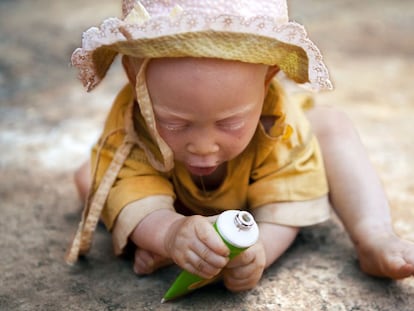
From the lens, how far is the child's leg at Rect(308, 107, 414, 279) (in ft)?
4.80

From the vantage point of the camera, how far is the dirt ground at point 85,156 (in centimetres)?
141

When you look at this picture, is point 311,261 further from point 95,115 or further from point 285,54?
point 95,115

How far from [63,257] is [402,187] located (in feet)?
3.16

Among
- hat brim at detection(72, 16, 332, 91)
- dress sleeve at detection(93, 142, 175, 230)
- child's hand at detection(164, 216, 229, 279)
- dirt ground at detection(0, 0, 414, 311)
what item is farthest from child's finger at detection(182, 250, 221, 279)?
hat brim at detection(72, 16, 332, 91)

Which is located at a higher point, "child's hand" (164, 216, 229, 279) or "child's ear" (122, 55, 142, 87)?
"child's ear" (122, 55, 142, 87)

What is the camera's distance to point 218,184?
1623 millimetres

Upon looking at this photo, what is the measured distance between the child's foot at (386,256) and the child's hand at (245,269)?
0.92 feet

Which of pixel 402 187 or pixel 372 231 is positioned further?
pixel 402 187

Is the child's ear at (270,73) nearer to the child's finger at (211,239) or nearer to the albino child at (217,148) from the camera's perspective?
the albino child at (217,148)

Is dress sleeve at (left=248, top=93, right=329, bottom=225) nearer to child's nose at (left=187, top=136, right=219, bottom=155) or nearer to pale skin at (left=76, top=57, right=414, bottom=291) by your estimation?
pale skin at (left=76, top=57, right=414, bottom=291)

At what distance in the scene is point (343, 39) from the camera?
3576mm

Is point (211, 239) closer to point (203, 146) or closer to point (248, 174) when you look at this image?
point (203, 146)

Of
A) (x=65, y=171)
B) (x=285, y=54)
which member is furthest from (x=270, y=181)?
(x=65, y=171)

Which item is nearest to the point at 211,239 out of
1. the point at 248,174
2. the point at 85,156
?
the point at 248,174
